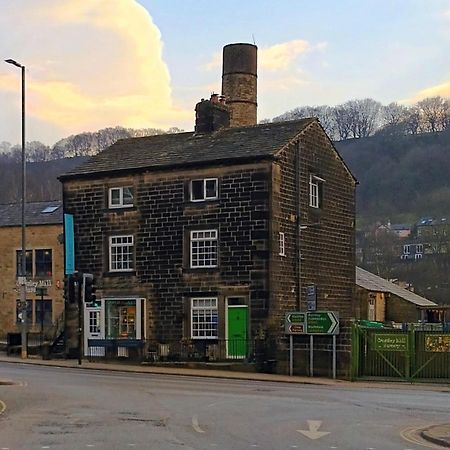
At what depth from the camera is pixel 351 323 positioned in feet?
102

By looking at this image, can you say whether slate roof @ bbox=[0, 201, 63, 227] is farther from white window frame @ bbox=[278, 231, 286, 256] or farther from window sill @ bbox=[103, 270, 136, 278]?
white window frame @ bbox=[278, 231, 286, 256]

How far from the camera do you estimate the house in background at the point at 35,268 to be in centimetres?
Answer: 5156

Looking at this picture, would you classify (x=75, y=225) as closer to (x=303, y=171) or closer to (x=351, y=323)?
(x=303, y=171)

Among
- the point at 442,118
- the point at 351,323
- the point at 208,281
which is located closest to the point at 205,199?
the point at 208,281

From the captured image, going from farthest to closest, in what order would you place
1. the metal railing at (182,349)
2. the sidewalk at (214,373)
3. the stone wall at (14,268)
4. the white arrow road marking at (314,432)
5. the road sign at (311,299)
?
1. the stone wall at (14,268)
2. the metal railing at (182,349)
3. the road sign at (311,299)
4. the sidewalk at (214,373)
5. the white arrow road marking at (314,432)

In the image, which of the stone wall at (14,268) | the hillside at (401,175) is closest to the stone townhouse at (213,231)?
the stone wall at (14,268)

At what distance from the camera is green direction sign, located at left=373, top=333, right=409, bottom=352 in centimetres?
3053

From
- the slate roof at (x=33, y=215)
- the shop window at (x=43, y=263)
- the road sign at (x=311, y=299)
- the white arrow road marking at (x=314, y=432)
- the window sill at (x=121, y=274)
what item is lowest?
the white arrow road marking at (x=314, y=432)

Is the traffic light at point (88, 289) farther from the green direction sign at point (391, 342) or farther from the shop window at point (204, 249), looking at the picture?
the green direction sign at point (391, 342)

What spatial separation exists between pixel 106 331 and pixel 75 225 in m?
5.16

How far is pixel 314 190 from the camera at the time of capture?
129 ft

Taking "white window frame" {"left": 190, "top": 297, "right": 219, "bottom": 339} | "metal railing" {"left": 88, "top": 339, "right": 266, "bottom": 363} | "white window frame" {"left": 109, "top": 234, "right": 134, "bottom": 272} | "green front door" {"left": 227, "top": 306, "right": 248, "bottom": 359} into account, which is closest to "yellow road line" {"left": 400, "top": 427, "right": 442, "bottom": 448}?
"metal railing" {"left": 88, "top": 339, "right": 266, "bottom": 363}

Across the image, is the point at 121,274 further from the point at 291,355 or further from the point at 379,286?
the point at 379,286

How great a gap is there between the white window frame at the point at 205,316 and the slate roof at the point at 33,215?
17.4 m
